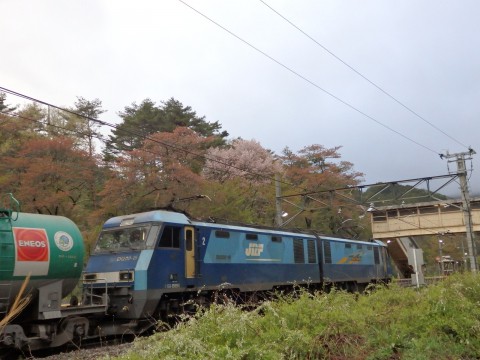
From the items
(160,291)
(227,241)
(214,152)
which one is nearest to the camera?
(160,291)

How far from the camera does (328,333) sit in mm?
6191

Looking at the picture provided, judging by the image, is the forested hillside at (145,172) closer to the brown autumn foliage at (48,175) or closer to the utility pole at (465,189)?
the brown autumn foliage at (48,175)

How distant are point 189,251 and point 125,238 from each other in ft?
5.87

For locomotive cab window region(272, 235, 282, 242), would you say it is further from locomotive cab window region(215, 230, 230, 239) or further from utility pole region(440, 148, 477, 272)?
utility pole region(440, 148, 477, 272)

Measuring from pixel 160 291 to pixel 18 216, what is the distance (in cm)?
402

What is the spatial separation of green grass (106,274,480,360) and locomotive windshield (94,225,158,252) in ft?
17.6

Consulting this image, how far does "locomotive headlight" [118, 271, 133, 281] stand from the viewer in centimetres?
1159

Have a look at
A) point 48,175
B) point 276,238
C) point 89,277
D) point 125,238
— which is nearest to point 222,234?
point 125,238

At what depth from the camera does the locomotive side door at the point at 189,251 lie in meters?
12.8

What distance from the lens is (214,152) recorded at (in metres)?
38.7

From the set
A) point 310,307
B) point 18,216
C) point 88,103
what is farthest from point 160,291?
point 88,103

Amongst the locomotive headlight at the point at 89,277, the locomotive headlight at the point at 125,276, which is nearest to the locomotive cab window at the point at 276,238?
the locomotive headlight at the point at 125,276

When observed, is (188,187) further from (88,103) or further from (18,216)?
(88,103)

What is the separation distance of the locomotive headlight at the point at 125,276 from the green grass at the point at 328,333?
5022mm
